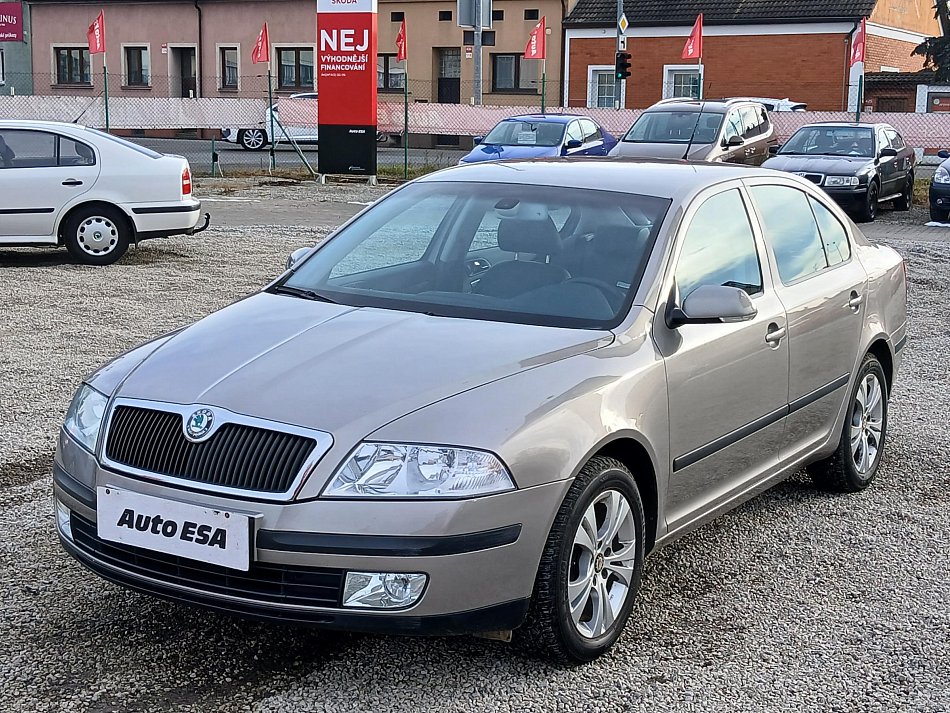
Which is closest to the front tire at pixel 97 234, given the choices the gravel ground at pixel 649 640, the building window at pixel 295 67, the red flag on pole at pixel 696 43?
the gravel ground at pixel 649 640

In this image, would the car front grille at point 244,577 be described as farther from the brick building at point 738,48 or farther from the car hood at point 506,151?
the brick building at point 738,48

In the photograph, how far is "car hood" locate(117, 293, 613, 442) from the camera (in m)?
3.66

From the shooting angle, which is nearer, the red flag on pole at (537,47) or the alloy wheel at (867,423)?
the alloy wheel at (867,423)

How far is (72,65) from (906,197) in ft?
120

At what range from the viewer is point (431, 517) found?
3.46 m

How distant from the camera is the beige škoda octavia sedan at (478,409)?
3.51 meters

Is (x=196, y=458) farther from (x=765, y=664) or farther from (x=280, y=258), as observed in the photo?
(x=280, y=258)

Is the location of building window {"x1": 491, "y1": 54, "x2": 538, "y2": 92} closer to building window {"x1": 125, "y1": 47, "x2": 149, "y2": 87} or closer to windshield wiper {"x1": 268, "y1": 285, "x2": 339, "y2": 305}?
building window {"x1": 125, "y1": 47, "x2": 149, "y2": 87}

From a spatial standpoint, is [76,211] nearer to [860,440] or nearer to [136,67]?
[860,440]

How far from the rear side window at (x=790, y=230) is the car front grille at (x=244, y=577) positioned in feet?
8.46

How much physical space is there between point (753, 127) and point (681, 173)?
55.0ft

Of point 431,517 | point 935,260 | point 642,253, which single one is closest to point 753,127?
point 935,260

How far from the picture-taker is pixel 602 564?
13.1 feet

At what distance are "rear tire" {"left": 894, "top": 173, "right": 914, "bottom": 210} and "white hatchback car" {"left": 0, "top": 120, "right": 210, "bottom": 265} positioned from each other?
13.1 meters
